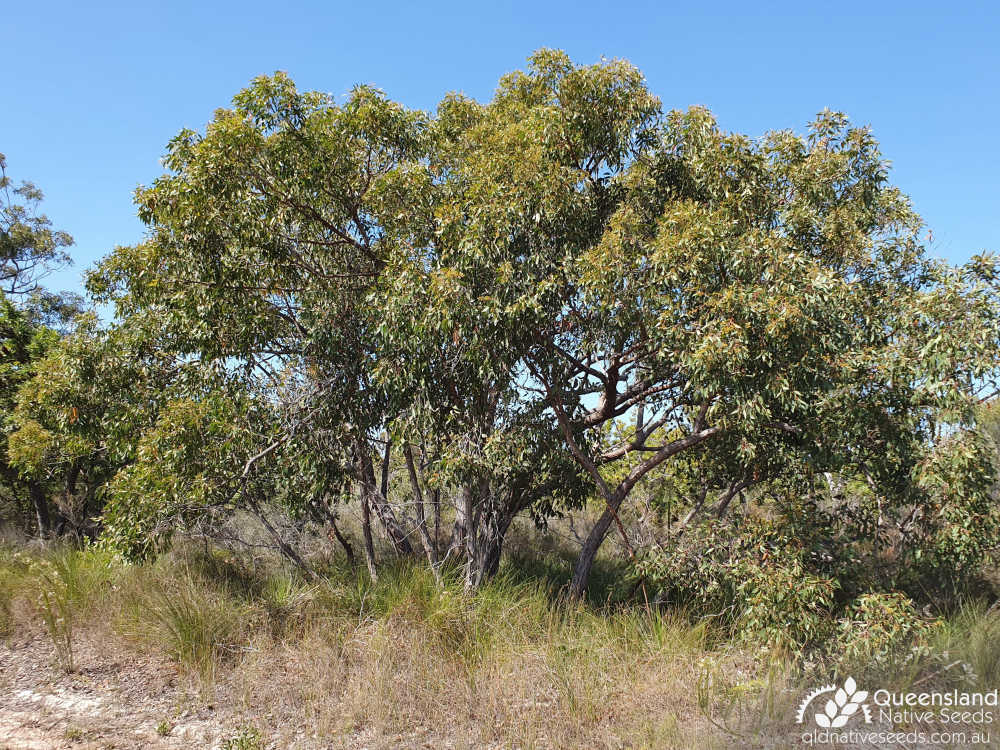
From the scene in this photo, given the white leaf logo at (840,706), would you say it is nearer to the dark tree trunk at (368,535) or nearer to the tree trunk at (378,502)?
the tree trunk at (378,502)

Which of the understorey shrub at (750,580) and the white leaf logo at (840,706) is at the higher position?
the understorey shrub at (750,580)

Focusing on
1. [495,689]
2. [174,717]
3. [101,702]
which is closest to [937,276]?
[495,689]

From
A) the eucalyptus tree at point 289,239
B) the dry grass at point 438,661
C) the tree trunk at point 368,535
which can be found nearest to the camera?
the dry grass at point 438,661

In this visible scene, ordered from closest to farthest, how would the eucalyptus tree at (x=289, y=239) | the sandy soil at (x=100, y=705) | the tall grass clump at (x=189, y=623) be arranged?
the sandy soil at (x=100, y=705), the tall grass clump at (x=189, y=623), the eucalyptus tree at (x=289, y=239)

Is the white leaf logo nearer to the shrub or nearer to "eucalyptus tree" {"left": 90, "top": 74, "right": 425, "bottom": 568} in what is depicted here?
the shrub

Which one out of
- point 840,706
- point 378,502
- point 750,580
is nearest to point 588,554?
point 750,580

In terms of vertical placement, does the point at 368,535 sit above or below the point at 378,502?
below

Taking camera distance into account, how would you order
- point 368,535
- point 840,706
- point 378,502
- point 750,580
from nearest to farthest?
1. point 840,706
2. point 750,580
3. point 378,502
4. point 368,535

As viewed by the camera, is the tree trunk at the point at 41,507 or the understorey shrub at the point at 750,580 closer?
the understorey shrub at the point at 750,580

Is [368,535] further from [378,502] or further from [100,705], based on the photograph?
[100,705]

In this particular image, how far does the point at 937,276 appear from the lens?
22.0 ft

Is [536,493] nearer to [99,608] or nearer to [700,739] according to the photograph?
[700,739]

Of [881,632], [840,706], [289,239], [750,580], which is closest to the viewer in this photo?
[840,706]

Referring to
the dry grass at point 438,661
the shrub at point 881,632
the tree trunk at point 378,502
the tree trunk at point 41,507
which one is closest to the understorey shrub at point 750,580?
the shrub at point 881,632
